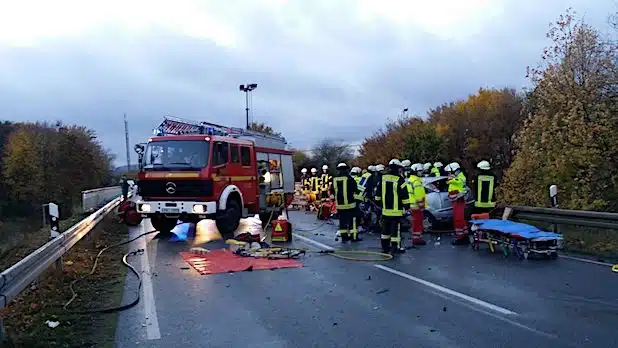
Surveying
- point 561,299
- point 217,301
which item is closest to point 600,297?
point 561,299

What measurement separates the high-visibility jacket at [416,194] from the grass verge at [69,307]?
20.4ft

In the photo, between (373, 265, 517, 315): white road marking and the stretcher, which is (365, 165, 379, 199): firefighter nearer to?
the stretcher

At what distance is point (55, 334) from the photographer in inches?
238

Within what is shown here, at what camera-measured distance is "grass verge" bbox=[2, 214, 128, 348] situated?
5.88 metres

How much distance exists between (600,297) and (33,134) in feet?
211

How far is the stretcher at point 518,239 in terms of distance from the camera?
10352mm

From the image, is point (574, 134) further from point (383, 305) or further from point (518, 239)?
point (383, 305)

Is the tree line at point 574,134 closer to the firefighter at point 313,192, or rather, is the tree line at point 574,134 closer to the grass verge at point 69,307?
the firefighter at point 313,192

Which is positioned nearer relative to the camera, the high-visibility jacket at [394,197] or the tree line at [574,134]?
the high-visibility jacket at [394,197]

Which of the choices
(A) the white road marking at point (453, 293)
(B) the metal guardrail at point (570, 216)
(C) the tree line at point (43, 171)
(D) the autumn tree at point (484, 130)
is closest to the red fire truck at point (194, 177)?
(A) the white road marking at point (453, 293)

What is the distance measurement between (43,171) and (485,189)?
56.9 metres

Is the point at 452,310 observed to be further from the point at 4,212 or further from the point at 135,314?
the point at 4,212

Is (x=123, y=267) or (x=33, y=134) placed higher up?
(x=33, y=134)

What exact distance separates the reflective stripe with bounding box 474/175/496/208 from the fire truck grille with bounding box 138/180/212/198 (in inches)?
242
